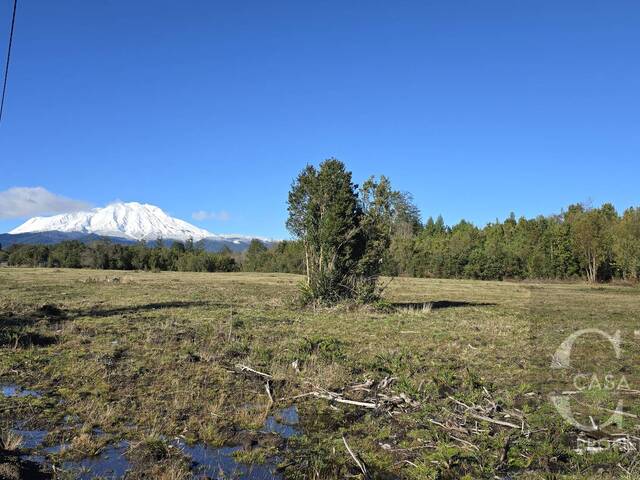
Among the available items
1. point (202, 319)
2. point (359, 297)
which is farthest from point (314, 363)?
point (359, 297)

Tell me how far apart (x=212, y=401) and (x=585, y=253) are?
79.9 meters

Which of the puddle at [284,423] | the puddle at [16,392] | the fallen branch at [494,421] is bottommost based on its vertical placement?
the puddle at [284,423]

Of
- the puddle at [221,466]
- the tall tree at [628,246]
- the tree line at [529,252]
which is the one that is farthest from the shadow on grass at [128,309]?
the tall tree at [628,246]

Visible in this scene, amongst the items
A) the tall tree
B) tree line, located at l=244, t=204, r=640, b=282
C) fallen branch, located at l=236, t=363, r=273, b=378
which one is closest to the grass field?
fallen branch, located at l=236, t=363, r=273, b=378

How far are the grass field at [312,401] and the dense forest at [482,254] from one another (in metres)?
52.4

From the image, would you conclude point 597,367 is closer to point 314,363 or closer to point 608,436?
point 608,436

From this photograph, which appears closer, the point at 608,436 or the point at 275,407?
the point at 608,436

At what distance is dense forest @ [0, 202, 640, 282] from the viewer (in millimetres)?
74062

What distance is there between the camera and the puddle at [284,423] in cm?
752

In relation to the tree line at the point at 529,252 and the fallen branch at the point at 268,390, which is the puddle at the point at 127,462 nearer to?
the fallen branch at the point at 268,390

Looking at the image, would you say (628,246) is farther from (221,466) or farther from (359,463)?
(221,466)

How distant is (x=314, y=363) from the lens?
1142 cm

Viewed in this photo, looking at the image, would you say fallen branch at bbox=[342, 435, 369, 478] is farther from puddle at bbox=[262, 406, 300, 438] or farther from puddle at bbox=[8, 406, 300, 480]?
puddle at bbox=[262, 406, 300, 438]

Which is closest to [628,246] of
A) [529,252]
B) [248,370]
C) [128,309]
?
[529,252]
